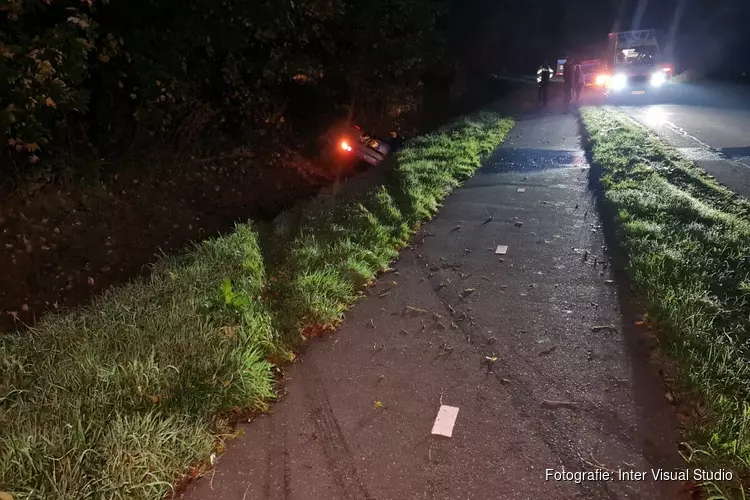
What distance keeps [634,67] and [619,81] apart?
3.75ft

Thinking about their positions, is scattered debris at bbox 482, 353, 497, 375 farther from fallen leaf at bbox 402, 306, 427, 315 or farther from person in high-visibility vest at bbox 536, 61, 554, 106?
person in high-visibility vest at bbox 536, 61, 554, 106

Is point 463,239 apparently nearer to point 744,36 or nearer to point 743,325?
point 743,325

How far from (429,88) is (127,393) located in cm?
2380

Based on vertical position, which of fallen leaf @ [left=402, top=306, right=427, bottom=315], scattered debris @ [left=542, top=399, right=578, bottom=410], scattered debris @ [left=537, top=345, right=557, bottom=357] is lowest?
fallen leaf @ [left=402, top=306, right=427, bottom=315]

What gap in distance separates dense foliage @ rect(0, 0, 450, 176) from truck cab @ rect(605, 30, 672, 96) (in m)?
13.8

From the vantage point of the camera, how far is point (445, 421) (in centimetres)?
332

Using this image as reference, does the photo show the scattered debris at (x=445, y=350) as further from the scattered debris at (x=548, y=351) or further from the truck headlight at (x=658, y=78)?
the truck headlight at (x=658, y=78)

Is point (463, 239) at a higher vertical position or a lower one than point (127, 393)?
lower

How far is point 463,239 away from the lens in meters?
6.77

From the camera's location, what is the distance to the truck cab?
2334cm

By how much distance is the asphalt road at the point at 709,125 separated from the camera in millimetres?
9156

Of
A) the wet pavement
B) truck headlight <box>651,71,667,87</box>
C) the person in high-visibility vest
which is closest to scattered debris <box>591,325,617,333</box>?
the wet pavement

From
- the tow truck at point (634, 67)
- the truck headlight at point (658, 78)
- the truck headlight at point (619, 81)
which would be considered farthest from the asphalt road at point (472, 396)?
the truck headlight at point (658, 78)

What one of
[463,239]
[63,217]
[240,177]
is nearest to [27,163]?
[63,217]
